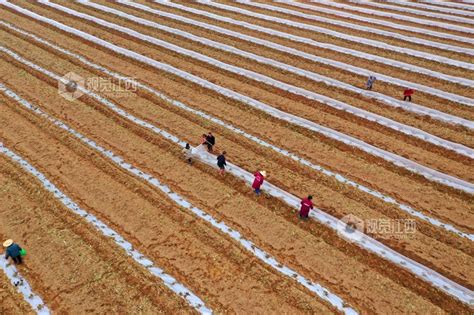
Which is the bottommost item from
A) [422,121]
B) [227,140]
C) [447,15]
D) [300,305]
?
[300,305]

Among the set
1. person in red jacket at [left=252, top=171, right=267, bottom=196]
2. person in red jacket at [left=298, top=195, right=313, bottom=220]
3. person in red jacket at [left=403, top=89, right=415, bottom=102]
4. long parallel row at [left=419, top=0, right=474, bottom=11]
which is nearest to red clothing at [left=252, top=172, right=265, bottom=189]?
person in red jacket at [left=252, top=171, right=267, bottom=196]

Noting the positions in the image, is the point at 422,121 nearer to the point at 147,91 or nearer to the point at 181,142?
the point at 181,142

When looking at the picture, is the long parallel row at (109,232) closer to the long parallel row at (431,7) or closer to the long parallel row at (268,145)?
the long parallel row at (268,145)

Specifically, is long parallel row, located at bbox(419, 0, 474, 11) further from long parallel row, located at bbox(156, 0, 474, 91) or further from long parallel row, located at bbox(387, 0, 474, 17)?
long parallel row, located at bbox(156, 0, 474, 91)

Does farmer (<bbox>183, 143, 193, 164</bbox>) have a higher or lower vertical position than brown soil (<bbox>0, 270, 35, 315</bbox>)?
higher

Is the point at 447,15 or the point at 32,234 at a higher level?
the point at 447,15

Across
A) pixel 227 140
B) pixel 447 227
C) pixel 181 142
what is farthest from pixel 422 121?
pixel 181 142

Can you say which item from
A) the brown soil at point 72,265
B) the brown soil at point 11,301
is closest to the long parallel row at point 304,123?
the brown soil at point 72,265
